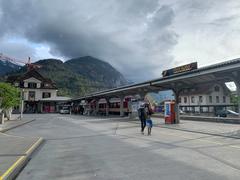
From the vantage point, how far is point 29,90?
7862 cm

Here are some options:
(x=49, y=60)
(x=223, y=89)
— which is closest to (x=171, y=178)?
(x=223, y=89)

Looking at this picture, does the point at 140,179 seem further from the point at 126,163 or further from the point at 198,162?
the point at 198,162

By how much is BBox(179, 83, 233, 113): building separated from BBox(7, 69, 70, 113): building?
41.4 metres

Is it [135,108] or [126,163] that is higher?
[135,108]

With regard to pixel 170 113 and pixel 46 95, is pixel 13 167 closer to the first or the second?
pixel 170 113

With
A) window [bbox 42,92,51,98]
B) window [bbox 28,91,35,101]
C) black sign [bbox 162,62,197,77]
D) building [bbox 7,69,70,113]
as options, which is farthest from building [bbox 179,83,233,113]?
window [bbox 28,91,35,101]

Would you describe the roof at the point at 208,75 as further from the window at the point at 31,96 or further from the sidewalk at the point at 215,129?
the window at the point at 31,96

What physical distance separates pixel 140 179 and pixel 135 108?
2714 cm

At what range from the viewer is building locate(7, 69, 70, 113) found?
75.4m

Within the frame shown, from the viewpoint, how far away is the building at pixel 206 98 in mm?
58719

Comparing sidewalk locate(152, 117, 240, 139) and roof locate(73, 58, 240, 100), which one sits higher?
roof locate(73, 58, 240, 100)

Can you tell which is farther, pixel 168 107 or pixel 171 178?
pixel 168 107

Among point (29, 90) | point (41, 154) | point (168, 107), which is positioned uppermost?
point (29, 90)

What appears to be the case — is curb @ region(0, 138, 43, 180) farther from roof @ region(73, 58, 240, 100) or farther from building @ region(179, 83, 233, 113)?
building @ region(179, 83, 233, 113)
